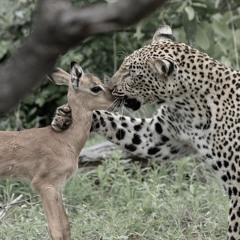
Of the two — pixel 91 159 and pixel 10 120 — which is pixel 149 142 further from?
pixel 10 120

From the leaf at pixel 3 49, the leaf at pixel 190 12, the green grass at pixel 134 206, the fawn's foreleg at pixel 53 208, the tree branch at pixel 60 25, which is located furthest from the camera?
the leaf at pixel 3 49

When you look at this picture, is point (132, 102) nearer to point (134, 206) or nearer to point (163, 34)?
point (163, 34)

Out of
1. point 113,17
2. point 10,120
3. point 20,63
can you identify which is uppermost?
point 113,17

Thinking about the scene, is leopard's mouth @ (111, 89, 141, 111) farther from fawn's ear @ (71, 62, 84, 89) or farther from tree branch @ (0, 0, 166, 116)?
tree branch @ (0, 0, 166, 116)

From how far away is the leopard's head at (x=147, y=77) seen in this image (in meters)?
4.70

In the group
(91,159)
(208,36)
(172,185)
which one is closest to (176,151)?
(172,185)

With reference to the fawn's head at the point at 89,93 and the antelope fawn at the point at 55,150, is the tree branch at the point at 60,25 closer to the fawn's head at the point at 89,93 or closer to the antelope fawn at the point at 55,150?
the antelope fawn at the point at 55,150

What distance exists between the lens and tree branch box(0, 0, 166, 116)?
1.29 m

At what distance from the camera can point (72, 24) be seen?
130cm

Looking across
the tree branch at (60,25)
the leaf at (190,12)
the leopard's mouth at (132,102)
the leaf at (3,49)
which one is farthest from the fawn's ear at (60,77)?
the leaf at (3,49)

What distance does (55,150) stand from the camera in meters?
4.74

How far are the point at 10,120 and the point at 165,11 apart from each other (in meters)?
2.43

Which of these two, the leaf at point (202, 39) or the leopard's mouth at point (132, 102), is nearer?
the leopard's mouth at point (132, 102)

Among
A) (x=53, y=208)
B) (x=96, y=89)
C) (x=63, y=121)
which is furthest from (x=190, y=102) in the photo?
(x=53, y=208)
